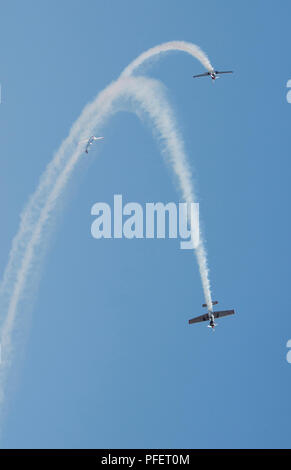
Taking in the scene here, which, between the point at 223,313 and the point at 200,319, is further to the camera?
the point at 200,319

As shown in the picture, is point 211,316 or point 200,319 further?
point 200,319

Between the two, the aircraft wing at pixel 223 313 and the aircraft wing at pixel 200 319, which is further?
the aircraft wing at pixel 200 319

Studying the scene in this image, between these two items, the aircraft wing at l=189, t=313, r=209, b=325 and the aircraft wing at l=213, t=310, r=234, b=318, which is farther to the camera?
the aircraft wing at l=189, t=313, r=209, b=325
